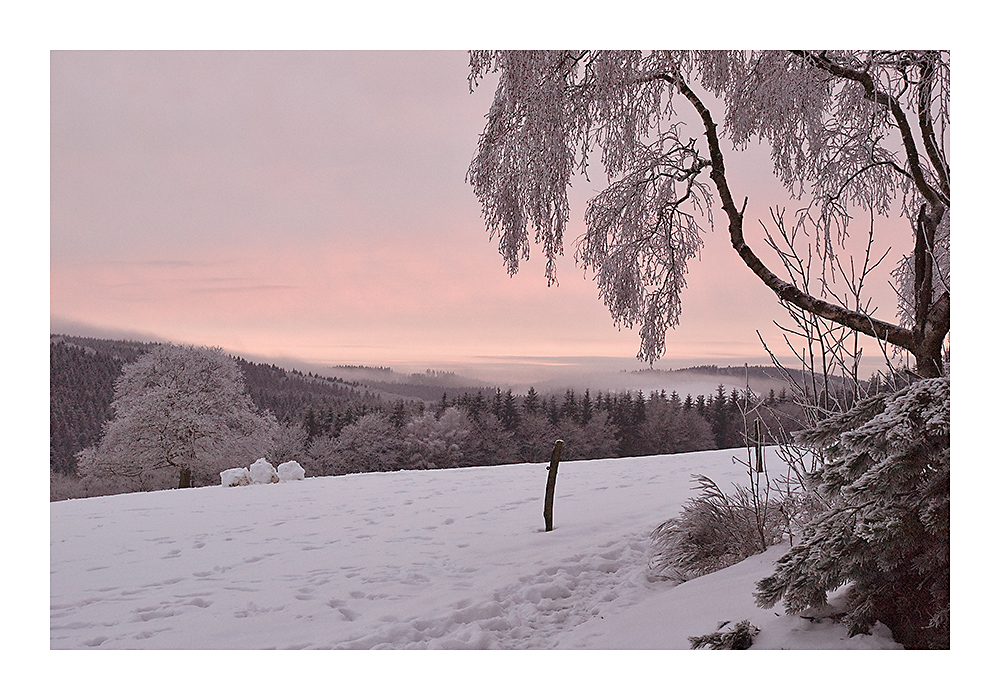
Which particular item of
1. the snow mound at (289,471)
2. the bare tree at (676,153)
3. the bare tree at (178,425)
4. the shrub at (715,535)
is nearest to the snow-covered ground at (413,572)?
the shrub at (715,535)

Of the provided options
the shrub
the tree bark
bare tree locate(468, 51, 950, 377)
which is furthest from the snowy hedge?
the tree bark

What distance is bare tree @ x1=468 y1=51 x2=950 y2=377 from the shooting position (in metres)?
2.90

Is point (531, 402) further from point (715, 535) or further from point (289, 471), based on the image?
point (289, 471)

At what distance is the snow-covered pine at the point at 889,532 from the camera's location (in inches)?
75.7

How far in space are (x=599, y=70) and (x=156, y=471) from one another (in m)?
5.91

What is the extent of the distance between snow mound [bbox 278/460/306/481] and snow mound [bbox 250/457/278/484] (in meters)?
0.13

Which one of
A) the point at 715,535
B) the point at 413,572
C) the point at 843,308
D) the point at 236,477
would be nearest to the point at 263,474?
the point at 236,477

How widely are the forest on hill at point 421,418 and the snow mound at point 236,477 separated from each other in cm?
43

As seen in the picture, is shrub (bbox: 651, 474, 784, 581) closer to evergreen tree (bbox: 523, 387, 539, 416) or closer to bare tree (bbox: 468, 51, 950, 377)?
bare tree (bbox: 468, 51, 950, 377)

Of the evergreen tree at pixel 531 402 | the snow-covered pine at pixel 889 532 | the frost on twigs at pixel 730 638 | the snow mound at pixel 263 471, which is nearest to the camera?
the snow-covered pine at pixel 889 532

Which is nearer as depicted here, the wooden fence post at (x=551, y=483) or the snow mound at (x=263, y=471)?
the wooden fence post at (x=551, y=483)

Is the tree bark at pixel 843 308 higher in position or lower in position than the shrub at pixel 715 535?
higher

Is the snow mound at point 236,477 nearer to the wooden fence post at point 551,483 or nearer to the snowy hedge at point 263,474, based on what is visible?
the snowy hedge at point 263,474

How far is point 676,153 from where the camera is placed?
3.23 metres
